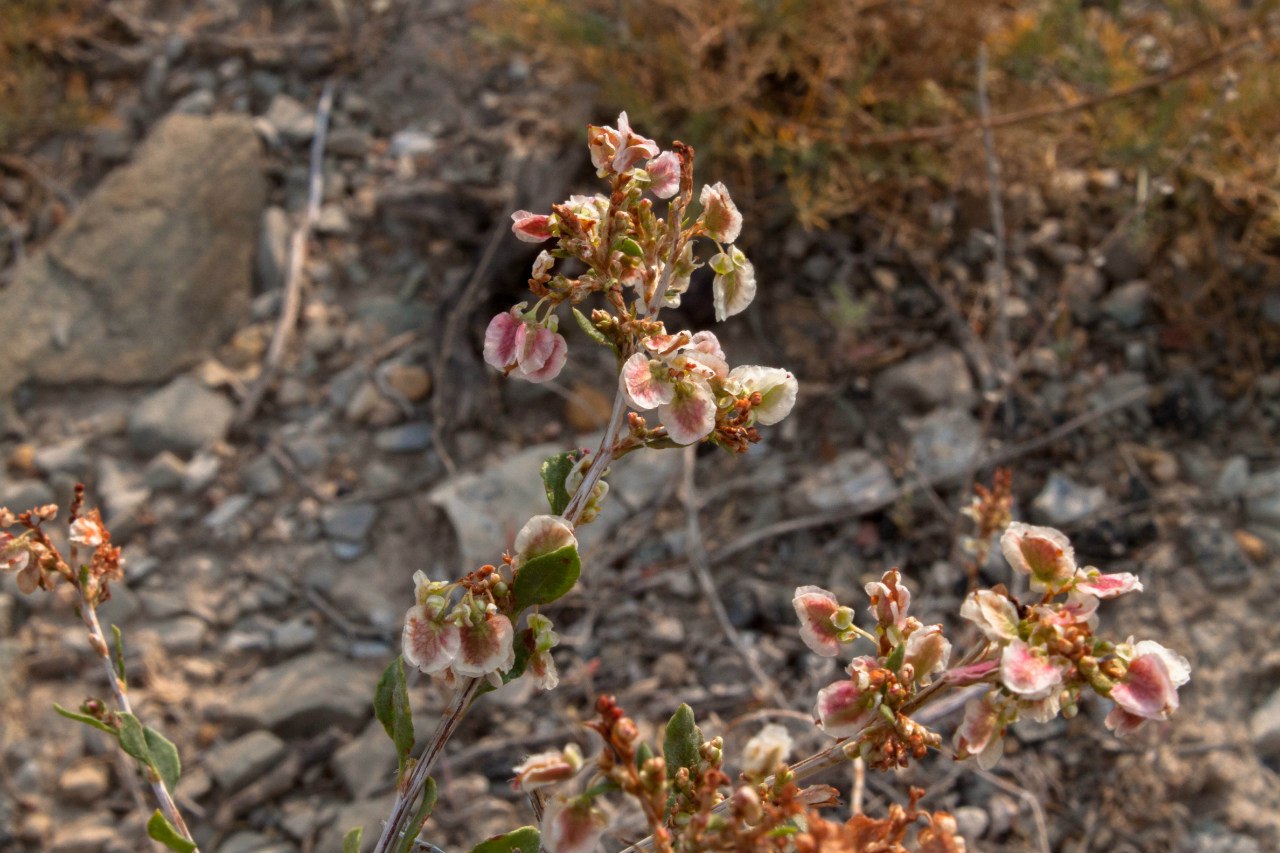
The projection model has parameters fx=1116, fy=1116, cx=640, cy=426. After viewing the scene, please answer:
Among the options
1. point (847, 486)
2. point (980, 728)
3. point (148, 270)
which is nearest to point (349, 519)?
point (148, 270)

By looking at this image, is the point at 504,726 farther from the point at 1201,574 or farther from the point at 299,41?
the point at 299,41

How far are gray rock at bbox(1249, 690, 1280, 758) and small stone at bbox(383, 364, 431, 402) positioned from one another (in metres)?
2.43

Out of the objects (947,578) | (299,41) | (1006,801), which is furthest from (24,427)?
(1006,801)

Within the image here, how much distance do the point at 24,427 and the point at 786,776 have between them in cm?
339

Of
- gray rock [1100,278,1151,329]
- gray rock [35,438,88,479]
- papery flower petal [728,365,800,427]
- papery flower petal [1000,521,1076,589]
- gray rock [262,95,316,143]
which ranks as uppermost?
papery flower petal [728,365,800,427]

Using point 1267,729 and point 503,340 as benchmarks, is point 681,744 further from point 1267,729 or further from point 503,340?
point 1267,729

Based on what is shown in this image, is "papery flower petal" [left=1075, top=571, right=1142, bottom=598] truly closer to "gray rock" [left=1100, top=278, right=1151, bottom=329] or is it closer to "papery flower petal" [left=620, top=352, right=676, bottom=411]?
"papery flower petal" [left=620, top=352, right=676, bottom=411]

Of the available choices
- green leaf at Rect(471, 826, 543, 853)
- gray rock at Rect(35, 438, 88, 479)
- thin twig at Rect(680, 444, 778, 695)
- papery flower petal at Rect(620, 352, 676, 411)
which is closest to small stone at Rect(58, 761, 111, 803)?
gray rock at Rect(35, 438, 88, 479)

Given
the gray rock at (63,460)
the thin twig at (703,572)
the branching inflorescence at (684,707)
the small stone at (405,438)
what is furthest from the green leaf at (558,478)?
the gray rock at (63,460)

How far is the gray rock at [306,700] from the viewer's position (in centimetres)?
284

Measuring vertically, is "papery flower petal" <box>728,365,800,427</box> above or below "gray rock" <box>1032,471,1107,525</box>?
above

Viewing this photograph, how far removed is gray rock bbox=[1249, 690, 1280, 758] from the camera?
246 cm

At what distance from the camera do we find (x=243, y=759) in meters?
2.76

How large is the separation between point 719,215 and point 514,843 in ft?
2.30
